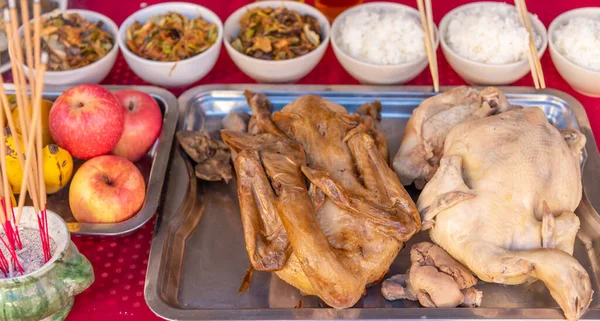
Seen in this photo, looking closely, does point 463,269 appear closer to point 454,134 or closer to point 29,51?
point 454,134

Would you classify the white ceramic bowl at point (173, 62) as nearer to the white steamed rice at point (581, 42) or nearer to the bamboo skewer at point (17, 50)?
the bamboo skewer at point (17, 50)

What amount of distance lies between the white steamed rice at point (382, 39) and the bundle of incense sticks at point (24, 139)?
1.30 meters

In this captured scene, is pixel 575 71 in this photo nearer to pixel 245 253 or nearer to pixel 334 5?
pixel 334 5

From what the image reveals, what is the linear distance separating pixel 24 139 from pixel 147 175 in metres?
0.80

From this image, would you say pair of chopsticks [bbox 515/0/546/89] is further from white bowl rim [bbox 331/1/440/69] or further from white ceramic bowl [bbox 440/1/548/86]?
white bowl rim [bbox 331/1/440/69]

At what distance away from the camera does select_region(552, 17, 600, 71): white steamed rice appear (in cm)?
224

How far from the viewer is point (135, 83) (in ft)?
8.08

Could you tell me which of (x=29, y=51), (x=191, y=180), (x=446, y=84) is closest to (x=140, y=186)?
(x=191, y=180)

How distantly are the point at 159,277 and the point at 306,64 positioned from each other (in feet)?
3.45

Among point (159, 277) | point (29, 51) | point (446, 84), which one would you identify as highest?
point (29, 51)

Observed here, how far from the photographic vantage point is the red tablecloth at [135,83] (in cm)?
172

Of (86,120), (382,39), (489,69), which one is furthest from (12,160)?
(489,69)

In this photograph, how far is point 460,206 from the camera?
1595mm

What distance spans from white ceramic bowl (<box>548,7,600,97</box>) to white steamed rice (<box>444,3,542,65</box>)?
0.08 metres
